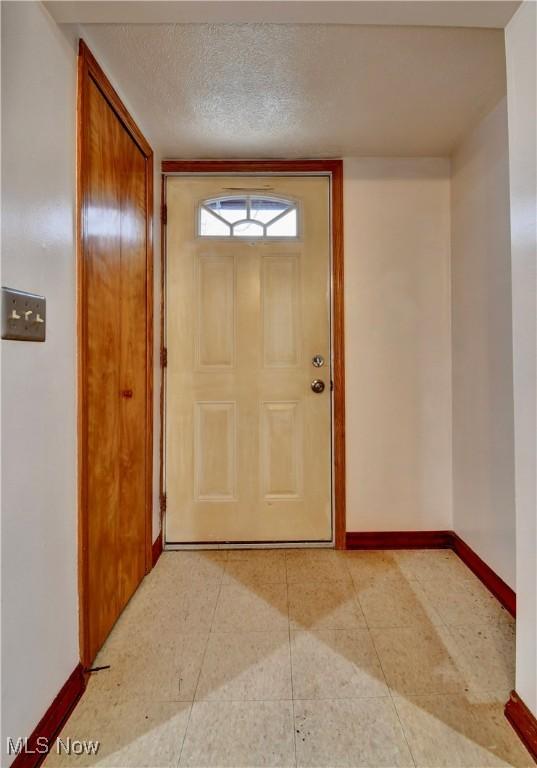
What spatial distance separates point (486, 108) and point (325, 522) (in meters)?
2.16

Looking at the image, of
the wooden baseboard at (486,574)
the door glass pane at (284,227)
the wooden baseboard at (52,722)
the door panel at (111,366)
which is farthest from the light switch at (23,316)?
the wooden baseboard at (486,574)

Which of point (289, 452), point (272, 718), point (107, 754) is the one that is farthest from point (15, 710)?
point (289, 452)

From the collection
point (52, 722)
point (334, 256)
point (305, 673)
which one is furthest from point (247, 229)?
point (52, 722)

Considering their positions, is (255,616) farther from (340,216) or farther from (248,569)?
(340,216)

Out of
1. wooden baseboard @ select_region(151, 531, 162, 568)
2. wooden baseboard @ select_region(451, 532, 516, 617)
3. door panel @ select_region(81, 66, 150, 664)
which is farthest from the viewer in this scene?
wooden baseboard @ select_region(151, 531, 162, 568)

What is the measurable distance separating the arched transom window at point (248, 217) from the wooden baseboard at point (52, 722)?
6.65ft

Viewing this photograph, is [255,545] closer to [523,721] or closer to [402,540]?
[402,540]

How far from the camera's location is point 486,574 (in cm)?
181

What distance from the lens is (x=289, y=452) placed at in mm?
2215

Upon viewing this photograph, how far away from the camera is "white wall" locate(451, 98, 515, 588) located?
1.66 m

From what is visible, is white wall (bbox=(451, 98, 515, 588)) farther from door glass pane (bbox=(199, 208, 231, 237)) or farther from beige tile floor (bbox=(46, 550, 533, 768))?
door glass pane (bbox=(199, 208, 231, 237))

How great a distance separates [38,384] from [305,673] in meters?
1.25

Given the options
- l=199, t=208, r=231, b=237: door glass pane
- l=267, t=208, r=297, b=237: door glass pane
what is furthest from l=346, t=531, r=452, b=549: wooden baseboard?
l=199, t=208, r=231, b=237: door glass pane

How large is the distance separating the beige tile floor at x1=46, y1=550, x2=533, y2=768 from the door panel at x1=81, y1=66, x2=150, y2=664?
0.22 m
